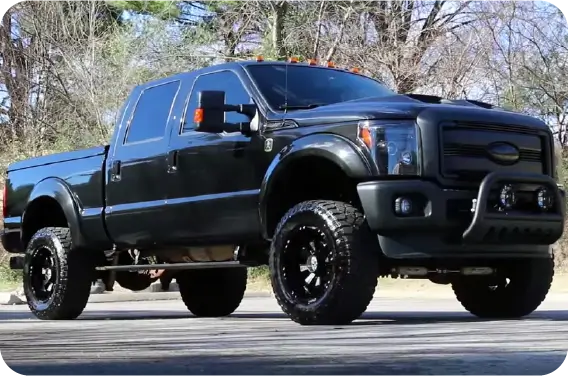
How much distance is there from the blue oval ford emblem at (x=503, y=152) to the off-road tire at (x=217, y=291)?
12.5ft

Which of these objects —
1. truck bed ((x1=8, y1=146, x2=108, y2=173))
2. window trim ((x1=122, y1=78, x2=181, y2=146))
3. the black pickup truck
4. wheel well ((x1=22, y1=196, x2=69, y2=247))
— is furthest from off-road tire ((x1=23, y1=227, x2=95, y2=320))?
window trim ((x1=122, y1=78, x2=181, y2=146))

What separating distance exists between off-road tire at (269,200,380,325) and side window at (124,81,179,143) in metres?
2.33

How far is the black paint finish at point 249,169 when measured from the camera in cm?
773

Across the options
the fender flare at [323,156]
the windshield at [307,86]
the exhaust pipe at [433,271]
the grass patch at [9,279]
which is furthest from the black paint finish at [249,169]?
the grass patch at [9,279]

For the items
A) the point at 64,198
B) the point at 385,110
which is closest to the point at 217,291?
the point at 64,198

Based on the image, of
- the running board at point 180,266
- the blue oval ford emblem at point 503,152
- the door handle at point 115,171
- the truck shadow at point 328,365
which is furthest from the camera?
the door handle at point 115,171

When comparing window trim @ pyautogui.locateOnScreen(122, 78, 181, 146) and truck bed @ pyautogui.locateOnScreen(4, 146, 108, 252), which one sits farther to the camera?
truck bed @ pyautogui.locateOnScreen(4, 146, 108, 252)

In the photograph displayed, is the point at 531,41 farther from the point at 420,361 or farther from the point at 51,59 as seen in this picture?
the point at 420,361

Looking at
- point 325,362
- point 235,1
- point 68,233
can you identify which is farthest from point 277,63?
point 235,1

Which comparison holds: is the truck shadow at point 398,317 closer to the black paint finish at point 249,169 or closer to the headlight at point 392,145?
the black paint finish at point 249,169

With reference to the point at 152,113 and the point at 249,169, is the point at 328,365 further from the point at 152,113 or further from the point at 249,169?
the point at 152,113

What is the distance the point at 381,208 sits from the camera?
7.64m

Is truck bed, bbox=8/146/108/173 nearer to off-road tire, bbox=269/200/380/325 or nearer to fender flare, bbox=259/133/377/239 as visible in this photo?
fender flare, bbox=259/133/377/239

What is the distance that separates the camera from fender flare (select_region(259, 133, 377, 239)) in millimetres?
7758
